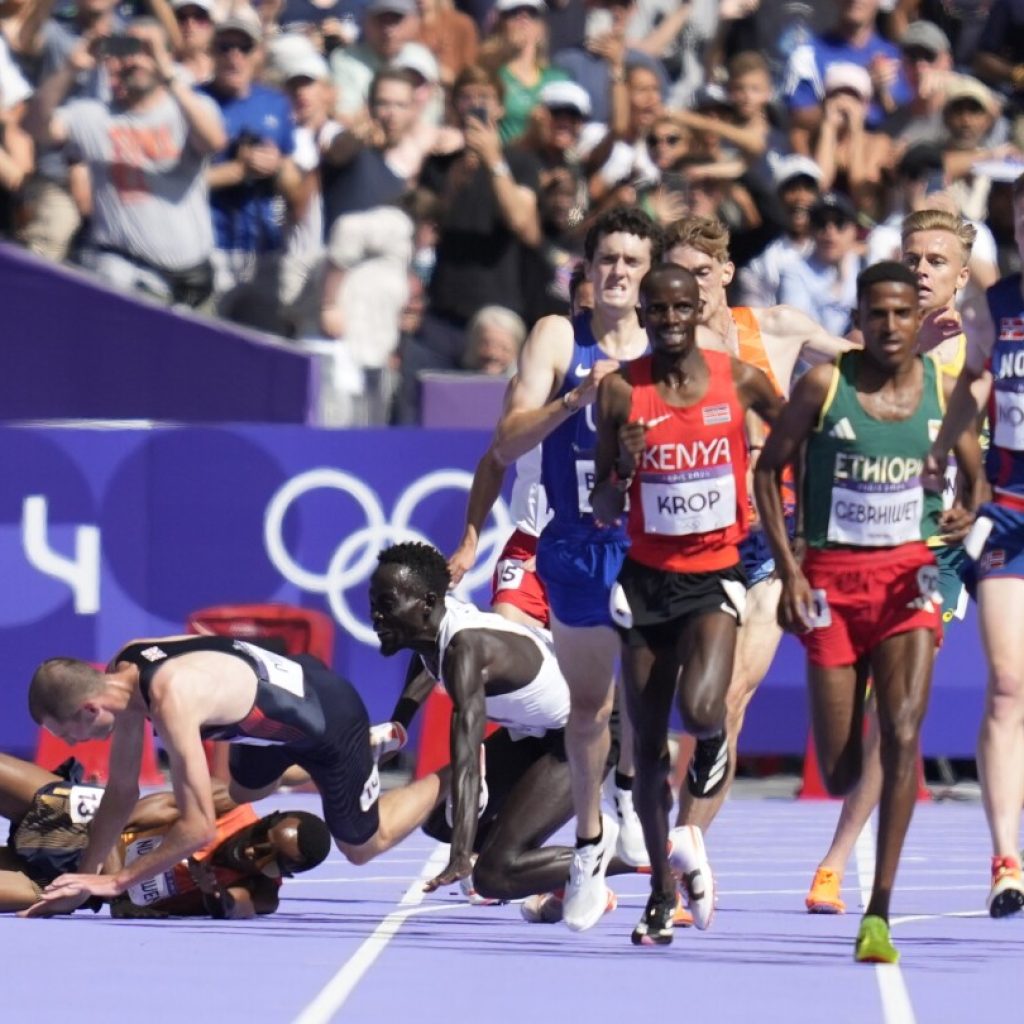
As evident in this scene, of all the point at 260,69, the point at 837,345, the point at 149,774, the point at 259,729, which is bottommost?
the point at 149,774

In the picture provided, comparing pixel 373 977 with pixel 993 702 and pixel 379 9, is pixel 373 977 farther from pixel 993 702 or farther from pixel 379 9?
pixel 379 9

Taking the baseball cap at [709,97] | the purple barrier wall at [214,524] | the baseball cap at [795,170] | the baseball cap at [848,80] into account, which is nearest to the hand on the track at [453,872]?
the purple barrier wall at [214,524]

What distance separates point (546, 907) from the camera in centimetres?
988

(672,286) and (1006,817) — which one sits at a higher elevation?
(672,286)

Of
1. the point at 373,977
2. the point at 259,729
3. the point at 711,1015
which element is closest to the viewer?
the point at 711,1015

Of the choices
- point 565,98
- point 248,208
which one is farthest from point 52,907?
point 565,98

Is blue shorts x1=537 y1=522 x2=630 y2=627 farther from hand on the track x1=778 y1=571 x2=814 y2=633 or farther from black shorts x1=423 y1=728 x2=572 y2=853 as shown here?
hand on the track x1=778 y1=571 x2=814 y2=633

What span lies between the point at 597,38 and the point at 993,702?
386 inches

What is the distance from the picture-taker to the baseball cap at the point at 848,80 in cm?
1770

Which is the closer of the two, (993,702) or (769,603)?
(993,702)

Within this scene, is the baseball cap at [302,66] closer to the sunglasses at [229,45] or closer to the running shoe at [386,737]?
the sunglasses at [229,45]

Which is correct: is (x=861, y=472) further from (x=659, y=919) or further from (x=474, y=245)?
(x=474, y=245)

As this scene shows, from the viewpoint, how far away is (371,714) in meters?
14.7

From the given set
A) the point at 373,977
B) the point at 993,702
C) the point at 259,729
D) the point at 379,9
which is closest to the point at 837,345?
the point at 993,702
